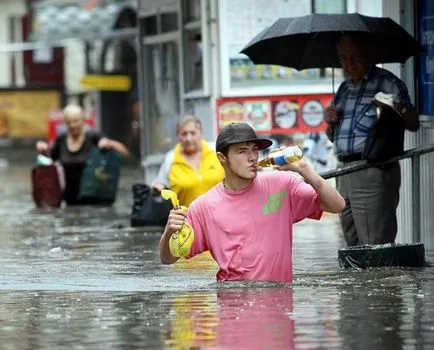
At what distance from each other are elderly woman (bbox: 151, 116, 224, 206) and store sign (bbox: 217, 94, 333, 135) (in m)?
2.74

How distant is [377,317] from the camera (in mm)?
9016

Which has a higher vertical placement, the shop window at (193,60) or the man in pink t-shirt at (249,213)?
the shop window at (193,60)

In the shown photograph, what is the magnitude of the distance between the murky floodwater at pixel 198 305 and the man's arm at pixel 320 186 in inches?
22.2

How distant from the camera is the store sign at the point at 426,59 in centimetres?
1307

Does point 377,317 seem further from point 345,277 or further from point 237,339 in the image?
point 345,277

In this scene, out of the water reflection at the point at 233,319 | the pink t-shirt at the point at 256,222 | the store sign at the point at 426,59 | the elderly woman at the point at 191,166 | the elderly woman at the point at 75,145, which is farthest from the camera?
the elderly woman at the point at 75,145

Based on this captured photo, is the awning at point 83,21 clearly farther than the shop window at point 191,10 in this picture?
Yes

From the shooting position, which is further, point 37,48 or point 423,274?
point 37,48

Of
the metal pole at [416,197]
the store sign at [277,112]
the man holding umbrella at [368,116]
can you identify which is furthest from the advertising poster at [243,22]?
the metal pole at [416,197]

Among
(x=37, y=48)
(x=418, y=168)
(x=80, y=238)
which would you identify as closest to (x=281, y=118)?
(x=80, y=238)

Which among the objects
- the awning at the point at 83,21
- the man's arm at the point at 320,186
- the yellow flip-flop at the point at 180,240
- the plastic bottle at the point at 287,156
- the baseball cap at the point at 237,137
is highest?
the awning at the point at 83,21

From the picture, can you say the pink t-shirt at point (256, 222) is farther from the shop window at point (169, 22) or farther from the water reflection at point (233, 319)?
the shop window at point (169, 22)

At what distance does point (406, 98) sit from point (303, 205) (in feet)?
8.28

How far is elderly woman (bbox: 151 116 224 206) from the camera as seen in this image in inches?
625
